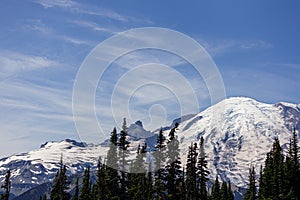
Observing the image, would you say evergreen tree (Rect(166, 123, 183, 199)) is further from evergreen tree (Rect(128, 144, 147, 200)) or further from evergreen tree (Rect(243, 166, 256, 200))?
evergreen tree (Rect(243, 166, 256, 200))

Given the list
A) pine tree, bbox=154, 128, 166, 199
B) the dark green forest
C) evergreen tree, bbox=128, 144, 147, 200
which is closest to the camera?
pine tree, bbox=154, 128, 166, 199

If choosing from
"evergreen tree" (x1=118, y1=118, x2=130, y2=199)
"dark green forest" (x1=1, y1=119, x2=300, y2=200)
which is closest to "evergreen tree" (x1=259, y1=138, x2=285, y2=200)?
"dark green forest" (x1=1, y1=119, x2=300, y2=200)

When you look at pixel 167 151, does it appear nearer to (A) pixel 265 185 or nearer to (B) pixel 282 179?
(B) pixel 282 179

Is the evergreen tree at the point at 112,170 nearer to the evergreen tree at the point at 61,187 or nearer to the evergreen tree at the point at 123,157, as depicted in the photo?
the evergreen tree at the point at 123,157

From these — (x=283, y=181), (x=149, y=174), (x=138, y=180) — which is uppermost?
(x=149, y=174)

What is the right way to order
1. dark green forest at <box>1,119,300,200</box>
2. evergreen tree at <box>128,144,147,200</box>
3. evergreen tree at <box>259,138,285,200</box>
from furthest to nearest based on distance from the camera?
evergreen tree at <box>259,138,285,200</box>
evergreen tree at <box>128,144,147,200</box>
dark green forest at <box>1,119,300,200</box>

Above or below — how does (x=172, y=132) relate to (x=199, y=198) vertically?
above

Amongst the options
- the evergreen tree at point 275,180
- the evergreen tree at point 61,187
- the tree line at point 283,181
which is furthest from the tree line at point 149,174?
the tree line at point 283,181

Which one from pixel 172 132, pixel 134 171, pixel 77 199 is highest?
pixel 172 132

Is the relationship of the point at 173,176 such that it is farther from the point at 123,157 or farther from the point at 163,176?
the point at 123,157

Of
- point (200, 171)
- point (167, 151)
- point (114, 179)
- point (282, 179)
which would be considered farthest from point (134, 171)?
point (282, 179)

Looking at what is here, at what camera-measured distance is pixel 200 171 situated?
82.0 metres

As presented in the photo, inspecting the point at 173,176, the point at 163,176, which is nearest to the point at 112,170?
the point at 163,176

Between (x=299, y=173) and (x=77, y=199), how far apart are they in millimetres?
49464
